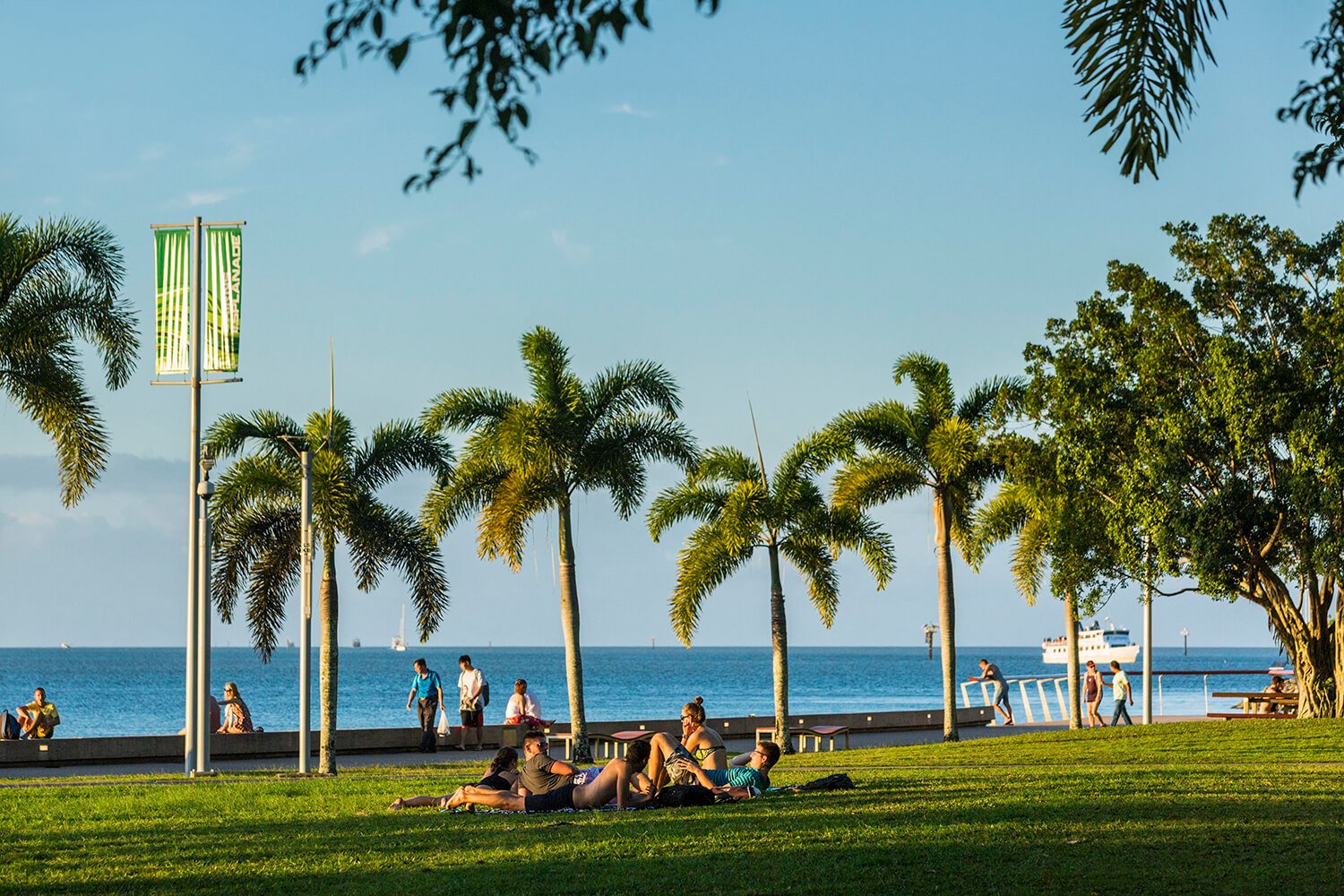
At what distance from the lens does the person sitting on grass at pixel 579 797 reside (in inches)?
568

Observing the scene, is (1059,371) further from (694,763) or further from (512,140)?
(512,140)

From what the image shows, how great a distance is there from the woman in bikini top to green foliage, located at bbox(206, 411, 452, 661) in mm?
9655

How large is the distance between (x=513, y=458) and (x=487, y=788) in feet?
41.0

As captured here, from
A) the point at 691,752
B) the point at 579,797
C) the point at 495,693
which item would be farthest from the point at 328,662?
the point at 495,693

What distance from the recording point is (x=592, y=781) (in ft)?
47.8

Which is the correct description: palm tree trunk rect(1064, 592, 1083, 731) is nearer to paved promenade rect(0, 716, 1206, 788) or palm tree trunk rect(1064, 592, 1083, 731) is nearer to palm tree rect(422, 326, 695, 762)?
paved promenade rect(0, 716, 1206, 788)

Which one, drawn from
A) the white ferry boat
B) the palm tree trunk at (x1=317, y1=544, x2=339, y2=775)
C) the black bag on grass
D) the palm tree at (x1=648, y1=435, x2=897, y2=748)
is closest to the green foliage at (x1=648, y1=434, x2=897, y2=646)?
the palm tree at (x1=648, y1=435, x2=897, y2=748)

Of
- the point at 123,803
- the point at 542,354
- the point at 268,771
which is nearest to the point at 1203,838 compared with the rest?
the point at 123,803

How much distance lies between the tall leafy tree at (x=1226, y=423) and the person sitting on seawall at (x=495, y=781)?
15413 millimetres

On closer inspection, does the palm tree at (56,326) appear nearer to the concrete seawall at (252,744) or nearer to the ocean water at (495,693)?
the concrete seawall at (252,744)

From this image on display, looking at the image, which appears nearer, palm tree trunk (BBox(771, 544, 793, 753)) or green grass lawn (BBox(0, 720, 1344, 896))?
green grass lawn (BBox(0, 720, 1344, 896))

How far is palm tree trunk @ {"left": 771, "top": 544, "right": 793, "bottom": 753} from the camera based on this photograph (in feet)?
95.1

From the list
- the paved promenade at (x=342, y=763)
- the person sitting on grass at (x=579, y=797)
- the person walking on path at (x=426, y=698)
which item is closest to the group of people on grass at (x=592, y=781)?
the person sitting on grass at (x=579, y=797)

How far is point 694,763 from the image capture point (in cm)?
1539
